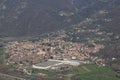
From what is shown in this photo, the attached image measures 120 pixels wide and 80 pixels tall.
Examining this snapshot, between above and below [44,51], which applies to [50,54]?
below

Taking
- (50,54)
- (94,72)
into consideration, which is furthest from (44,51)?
(94,72)

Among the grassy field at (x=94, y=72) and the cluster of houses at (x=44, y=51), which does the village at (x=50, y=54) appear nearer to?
the cluster of houses at (x=44, y=51)

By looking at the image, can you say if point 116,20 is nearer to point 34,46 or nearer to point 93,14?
point 93,14

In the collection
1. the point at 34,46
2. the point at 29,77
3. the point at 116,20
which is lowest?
the point at 29,77

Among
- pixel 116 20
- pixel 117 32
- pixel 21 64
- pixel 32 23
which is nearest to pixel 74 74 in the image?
pixel 21 64

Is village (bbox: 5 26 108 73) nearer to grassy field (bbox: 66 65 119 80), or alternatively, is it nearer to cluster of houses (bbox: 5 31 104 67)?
cluster of houses (bbox: 5 31 104 67)

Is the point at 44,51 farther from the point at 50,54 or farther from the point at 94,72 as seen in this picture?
the point at 94,72

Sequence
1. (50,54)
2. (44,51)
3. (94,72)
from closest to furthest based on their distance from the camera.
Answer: (94,72) < (50,54) < (44,51)

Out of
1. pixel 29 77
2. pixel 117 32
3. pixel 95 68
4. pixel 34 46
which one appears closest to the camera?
pixel 29 77
